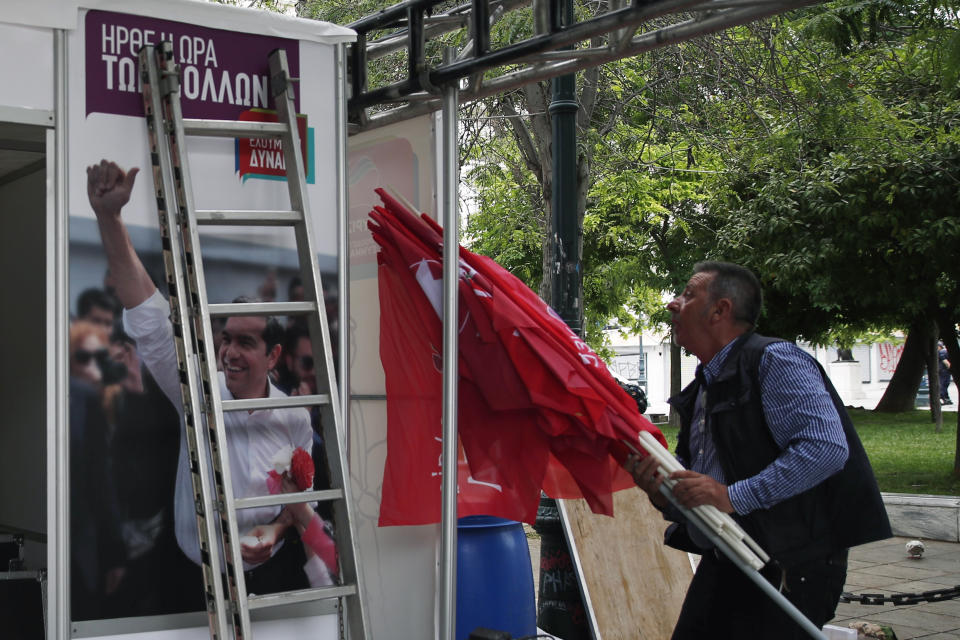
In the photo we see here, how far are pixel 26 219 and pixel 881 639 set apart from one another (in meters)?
5.19

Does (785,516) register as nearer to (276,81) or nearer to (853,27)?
(276,81)

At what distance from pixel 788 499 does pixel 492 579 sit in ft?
7.04

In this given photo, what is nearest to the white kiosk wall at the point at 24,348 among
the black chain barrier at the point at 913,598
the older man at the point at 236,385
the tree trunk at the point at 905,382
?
the older man at the point at 236,385

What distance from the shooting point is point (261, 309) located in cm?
401

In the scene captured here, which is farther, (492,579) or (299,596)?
(492,579)

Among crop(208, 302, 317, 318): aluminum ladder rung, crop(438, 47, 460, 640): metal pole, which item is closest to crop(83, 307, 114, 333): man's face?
crop(208, 302, 317, 318): aluminum ladder rung

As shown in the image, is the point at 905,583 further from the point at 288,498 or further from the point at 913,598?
the point at 288,498

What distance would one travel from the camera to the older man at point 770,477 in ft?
11.9

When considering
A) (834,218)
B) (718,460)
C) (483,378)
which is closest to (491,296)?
(483,378)

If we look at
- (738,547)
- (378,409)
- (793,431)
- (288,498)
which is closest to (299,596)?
(288,498)

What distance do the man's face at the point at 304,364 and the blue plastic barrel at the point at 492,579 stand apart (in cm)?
151

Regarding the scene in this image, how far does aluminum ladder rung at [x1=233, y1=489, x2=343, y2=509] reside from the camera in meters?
3.77

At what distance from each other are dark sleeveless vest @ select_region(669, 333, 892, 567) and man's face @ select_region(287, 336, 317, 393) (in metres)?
1.52

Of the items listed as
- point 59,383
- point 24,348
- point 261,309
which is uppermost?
point 261,309
